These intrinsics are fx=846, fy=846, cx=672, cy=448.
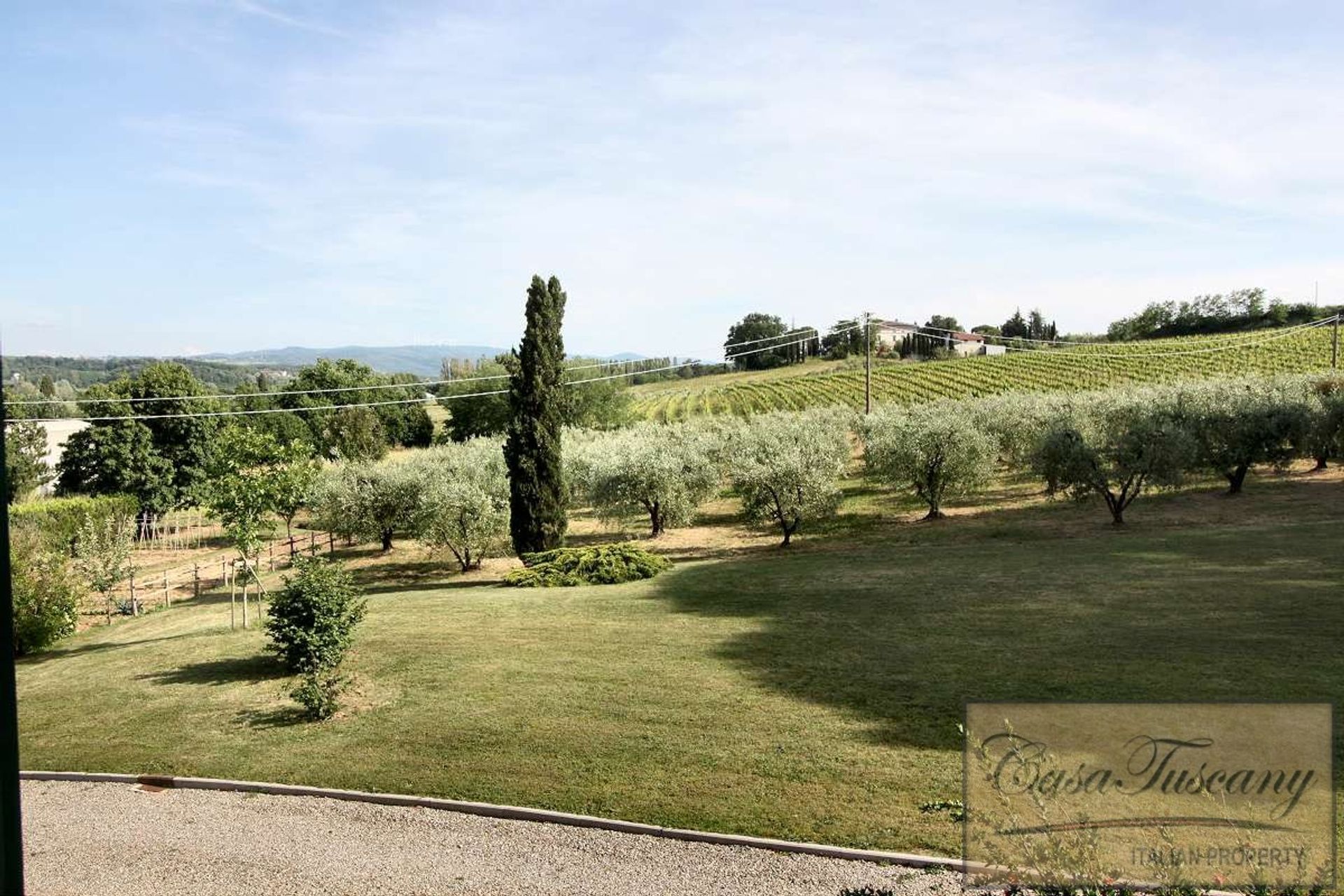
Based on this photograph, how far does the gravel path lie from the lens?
24.8 feet

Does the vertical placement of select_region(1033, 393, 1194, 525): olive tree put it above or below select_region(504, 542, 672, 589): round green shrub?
above

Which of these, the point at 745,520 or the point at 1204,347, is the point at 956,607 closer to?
the point at 745,520

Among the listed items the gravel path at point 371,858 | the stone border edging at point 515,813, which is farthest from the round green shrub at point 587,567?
the gravel path at point 371,858

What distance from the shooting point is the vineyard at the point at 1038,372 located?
60.6 meters

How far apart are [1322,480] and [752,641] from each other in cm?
2867

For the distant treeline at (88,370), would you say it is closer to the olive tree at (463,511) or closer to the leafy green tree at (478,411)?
the olive tree at (463,511)

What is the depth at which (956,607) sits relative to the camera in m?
16.5

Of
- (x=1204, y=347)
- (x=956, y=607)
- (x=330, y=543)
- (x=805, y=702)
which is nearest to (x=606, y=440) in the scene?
(x=330, y=543)

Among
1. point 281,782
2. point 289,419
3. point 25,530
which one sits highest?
point 289,419

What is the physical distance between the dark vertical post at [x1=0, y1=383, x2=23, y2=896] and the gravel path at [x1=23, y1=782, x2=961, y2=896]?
5243 millimetres

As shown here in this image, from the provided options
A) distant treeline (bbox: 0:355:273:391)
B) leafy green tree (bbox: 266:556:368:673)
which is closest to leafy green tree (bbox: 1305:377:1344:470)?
leafy green tree (bbox: 266:556:368:673)

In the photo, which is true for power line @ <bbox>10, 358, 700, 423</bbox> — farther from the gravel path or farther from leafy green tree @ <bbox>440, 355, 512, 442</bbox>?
the gravel path

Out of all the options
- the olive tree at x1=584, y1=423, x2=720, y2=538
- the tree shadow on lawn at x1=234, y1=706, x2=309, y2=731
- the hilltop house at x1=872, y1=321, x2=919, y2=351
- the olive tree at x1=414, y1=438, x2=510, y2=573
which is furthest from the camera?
the hilltop house at x1=872, y1=321, x2=919, y2=351

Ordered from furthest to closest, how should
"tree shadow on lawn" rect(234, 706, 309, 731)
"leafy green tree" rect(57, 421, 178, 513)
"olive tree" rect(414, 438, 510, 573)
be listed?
"leafy green tree" rect(57, 421, 178, 513)
"olive tree" rect(414, 438, 510, 573)
"tree shadow on lawn" rect(234, 706, 309, 731)
